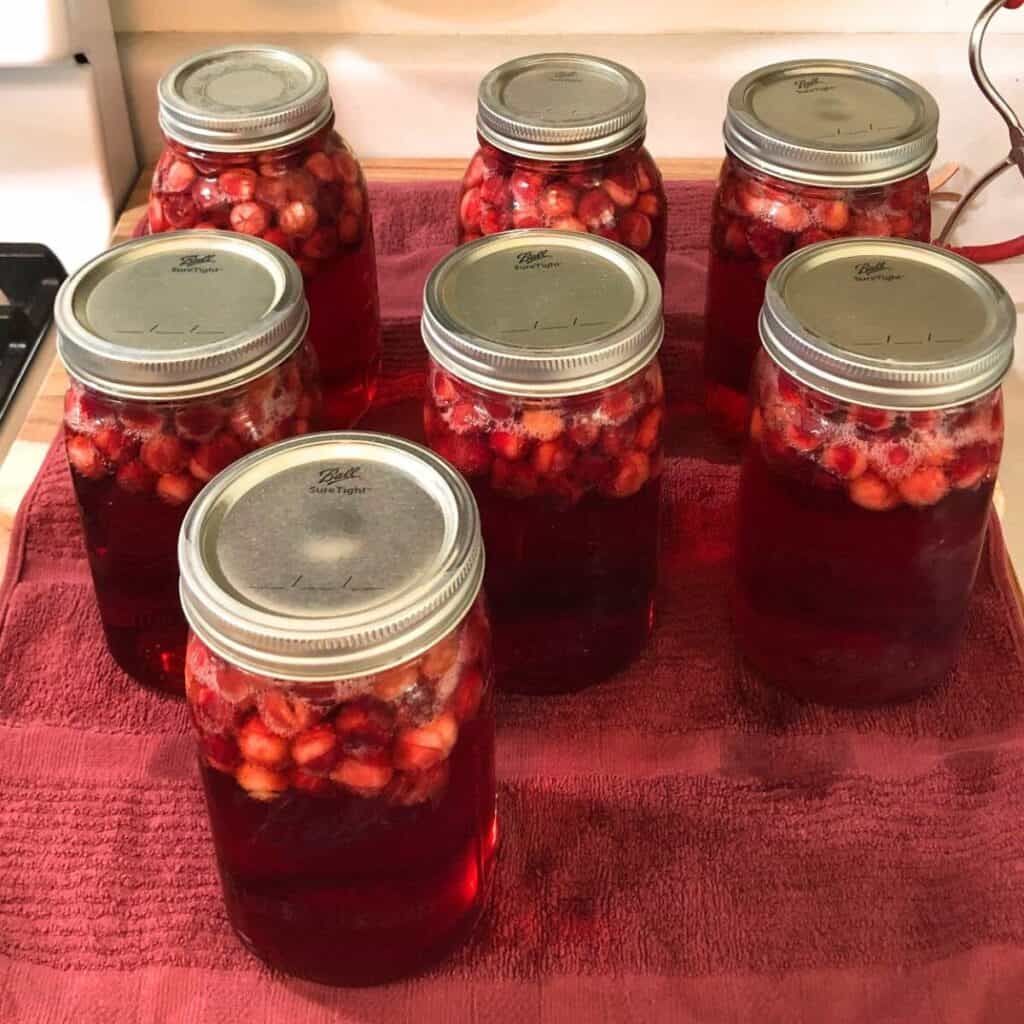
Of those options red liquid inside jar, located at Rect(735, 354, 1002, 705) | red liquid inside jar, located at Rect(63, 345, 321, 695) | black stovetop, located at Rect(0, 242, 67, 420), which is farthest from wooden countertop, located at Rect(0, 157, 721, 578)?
red liquid inside jar, located at Rect(735, 354, 1002, 705)

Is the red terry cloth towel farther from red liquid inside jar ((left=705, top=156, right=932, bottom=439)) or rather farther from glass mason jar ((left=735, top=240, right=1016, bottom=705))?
red liquid inside jar ((left=705, top=156, right=932, bottom=439))

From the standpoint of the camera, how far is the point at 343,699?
46 cm

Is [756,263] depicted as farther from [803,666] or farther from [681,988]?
[681,988]

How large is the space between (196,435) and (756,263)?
0.31 m

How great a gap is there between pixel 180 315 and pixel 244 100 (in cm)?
17

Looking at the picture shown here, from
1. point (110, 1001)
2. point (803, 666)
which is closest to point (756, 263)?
point (803, 666)

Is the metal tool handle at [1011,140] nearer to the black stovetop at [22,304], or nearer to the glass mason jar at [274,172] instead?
the glass mason jar at [274,172]

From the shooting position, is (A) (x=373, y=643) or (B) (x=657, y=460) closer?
(A) (x=373, y=643)

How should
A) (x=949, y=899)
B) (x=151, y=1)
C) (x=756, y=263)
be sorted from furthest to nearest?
→ (x=151, y=1), (x=756, y=263), (x=949, y=899)

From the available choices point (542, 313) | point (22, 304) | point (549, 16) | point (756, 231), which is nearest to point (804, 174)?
point (756, 231)

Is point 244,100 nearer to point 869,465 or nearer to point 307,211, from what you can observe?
point 307,211

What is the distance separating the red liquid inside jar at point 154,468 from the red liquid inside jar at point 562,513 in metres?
0.07

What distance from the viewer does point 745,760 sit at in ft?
1.99

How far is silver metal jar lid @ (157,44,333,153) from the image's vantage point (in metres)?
0.67
